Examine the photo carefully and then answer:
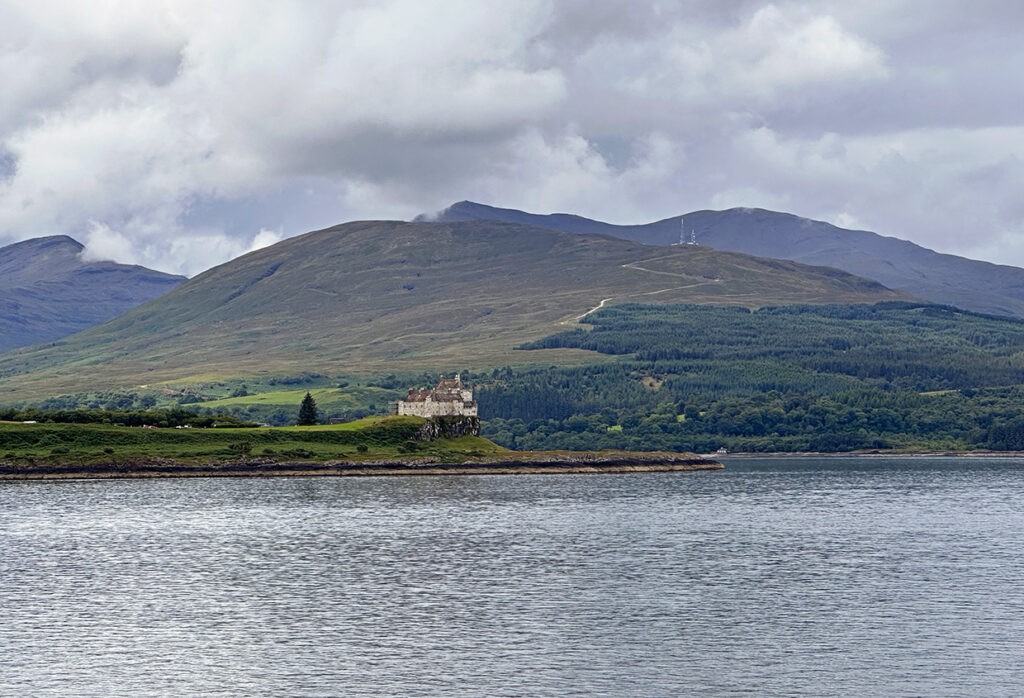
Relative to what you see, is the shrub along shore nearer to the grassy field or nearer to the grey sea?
the grassy field

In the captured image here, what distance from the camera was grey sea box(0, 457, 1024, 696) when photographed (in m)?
58.0

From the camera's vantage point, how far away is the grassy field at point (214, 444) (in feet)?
561

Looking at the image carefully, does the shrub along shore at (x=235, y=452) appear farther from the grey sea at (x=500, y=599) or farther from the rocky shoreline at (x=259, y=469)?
the grey sea at (x=500, y=599)

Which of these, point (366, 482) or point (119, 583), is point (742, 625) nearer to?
point (119, 583)

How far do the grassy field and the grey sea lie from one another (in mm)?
32683

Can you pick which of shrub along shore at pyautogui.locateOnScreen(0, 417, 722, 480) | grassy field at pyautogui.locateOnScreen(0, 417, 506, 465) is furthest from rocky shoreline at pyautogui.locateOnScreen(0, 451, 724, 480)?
grassy field at pyautogui.locateOnScreen(0, 417, 506, 465)

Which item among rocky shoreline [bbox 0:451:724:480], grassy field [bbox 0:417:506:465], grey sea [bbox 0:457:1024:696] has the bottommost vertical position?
grey sea [bbox 0:457:1024:696]

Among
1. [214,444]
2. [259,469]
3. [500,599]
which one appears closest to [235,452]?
[259,469]

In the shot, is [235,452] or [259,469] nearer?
[259,469]

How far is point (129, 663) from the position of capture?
60.5 m

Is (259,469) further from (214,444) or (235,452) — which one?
(214,444)

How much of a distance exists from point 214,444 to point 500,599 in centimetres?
11249

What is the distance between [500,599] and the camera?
77625 millimetres

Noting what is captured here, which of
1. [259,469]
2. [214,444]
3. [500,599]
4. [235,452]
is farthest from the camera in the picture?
[214,444]
